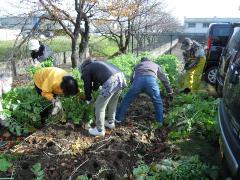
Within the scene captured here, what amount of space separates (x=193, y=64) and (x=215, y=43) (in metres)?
2.04

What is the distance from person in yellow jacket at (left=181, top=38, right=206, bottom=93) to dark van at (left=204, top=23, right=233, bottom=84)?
1586 millimetres

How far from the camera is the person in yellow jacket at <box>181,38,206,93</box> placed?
382 inches

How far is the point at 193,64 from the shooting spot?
31.8 ft

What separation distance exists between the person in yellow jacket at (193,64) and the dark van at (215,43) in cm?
159

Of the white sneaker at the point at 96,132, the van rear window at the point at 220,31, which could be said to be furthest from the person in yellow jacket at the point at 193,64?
the white sneaker at the point at 96,132

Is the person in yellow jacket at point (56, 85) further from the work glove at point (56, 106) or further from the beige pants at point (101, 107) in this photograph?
the beige pants at point (101, 107)

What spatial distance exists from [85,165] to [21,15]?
9149 millimetres

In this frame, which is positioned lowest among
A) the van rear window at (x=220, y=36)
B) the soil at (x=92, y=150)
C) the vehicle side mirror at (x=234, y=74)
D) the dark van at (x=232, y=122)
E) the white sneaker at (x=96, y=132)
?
the soil at (x=92, y=150)

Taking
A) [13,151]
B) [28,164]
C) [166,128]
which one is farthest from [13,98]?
[166,128]

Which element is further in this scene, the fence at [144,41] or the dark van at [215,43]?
the fence at [144,41]

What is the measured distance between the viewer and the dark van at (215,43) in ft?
36.9

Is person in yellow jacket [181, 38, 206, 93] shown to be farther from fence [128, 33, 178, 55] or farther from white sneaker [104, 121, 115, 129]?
fence [128, 33, 178, 55]

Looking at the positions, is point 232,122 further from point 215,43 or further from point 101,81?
point 215,43

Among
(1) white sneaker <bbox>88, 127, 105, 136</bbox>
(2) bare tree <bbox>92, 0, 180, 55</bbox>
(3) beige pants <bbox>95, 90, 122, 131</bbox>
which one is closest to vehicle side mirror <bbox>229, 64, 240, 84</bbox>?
(3) beige pants <bbox>95, 90, 122, 131</bbox>
